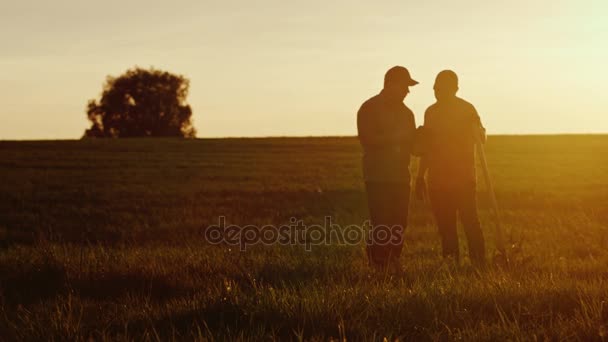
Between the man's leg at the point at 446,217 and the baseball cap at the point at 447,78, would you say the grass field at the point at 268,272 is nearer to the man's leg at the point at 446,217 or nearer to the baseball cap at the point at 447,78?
the man's leg at the point at 446,217

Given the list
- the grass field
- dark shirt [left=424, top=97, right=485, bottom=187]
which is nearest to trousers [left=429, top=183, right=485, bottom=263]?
dark shirt [left=424, top=97, right=485, bottom=187]

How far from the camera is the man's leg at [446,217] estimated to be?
8086 mm

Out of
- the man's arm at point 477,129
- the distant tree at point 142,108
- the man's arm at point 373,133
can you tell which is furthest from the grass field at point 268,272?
the distant tree at point 142,108

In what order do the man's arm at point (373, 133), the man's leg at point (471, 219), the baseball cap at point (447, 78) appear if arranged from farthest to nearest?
the man's leg at point (471, 219) → the baseball cap at point (447, 78) → the man's arm at point (373, 133)

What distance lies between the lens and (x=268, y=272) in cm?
701

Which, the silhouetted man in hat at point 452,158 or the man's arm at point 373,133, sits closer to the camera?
the man's arm at point 373,133

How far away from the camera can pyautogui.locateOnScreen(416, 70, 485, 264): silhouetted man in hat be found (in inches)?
313

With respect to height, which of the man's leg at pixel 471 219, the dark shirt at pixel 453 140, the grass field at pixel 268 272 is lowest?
the grass field at pixel 268 272

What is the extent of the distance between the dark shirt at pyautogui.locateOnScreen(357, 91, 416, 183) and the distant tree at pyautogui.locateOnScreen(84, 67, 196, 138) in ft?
246

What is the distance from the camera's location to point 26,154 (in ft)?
126

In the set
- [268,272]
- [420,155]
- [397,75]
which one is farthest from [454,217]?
[268,272]

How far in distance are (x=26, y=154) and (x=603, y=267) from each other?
116ft

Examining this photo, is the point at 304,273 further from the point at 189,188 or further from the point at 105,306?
the point at 189,188

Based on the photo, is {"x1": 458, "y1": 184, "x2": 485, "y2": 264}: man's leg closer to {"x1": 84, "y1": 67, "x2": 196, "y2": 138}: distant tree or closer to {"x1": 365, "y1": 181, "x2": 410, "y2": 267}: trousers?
{"x1": 365, "y1": 181, "x2": 410, "y2": 267}: trousers
